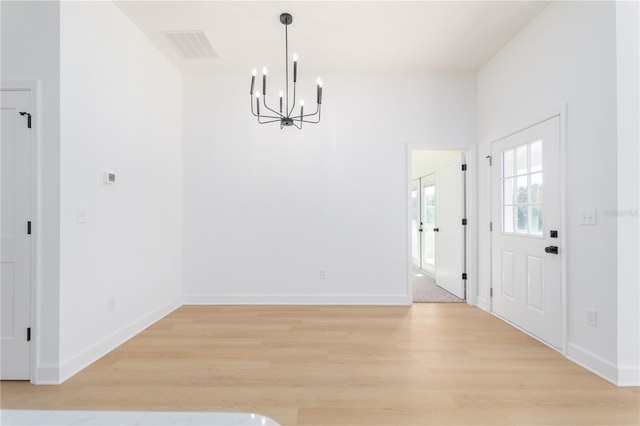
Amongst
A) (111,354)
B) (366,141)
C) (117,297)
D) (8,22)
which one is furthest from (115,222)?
(366,141)

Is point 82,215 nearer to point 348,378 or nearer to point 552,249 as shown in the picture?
point 348,378

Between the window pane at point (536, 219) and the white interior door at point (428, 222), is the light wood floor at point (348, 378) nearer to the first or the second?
the window pane at point (536, 219)

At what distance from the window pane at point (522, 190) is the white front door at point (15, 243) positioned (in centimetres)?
436

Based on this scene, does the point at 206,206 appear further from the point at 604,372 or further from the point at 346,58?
the point at 604,372

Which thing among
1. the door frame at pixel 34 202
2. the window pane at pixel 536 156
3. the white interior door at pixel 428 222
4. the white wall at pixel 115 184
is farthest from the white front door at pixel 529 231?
the door frame at pixel 34 202

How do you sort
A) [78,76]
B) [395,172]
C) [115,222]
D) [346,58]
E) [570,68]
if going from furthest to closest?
[395,172], [346,58], [115,222], [570,68], [78,76]

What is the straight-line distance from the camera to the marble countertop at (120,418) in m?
0.81

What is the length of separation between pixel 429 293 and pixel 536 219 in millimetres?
2198

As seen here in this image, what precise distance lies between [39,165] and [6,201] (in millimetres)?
358

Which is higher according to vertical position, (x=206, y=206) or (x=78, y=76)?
(x=78, y=76)

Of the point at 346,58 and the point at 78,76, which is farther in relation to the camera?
the point at 346,58

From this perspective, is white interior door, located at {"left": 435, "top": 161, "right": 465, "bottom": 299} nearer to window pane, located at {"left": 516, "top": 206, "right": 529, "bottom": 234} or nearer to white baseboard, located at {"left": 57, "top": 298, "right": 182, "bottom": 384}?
window pane, located at {"left": 516, "top": 206, "right": 529, "bottom": 234}

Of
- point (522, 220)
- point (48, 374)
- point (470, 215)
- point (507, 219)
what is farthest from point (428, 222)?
point (48, 374)

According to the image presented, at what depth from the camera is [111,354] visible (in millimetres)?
2719
